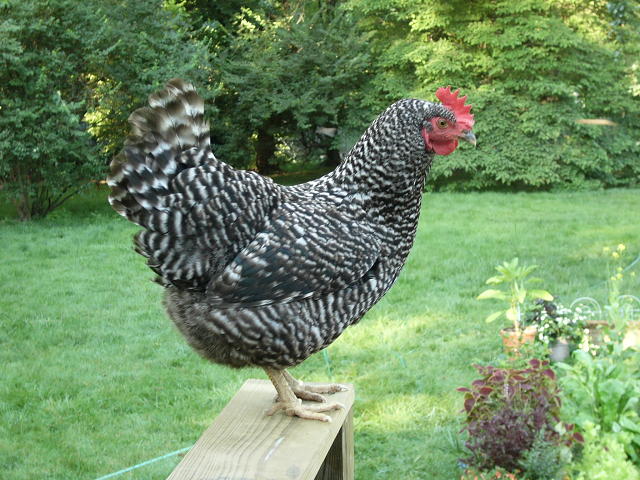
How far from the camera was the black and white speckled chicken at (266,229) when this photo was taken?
233 centimetres

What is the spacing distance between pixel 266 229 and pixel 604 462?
5.79ft

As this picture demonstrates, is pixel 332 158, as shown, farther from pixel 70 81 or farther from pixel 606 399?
pixel 606 399

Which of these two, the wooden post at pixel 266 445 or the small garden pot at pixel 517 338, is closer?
the wooden post at pixel 266 445

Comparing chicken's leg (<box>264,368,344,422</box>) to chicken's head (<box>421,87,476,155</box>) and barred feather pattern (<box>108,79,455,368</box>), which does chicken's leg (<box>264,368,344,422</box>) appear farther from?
chicken's head (<box>421,87,476,155</box>)

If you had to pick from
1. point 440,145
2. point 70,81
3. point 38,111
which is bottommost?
point 440,145

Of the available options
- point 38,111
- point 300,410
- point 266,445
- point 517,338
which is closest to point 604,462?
point 300,410

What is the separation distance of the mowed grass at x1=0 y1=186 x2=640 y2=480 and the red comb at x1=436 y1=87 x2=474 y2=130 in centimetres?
226

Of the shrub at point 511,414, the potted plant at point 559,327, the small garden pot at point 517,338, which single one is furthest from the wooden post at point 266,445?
the potted plant at point 559,327

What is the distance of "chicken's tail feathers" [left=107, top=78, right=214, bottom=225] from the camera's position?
2.29 m

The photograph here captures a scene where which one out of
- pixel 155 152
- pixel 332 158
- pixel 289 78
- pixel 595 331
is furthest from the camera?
pixel 332 158

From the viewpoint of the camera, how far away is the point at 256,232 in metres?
2.49

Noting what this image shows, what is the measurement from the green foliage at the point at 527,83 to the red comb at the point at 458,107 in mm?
11285

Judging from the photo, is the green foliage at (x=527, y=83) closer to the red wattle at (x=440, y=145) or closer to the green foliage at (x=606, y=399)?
the green foliage at (x=606, y=399)

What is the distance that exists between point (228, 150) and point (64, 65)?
463cm
